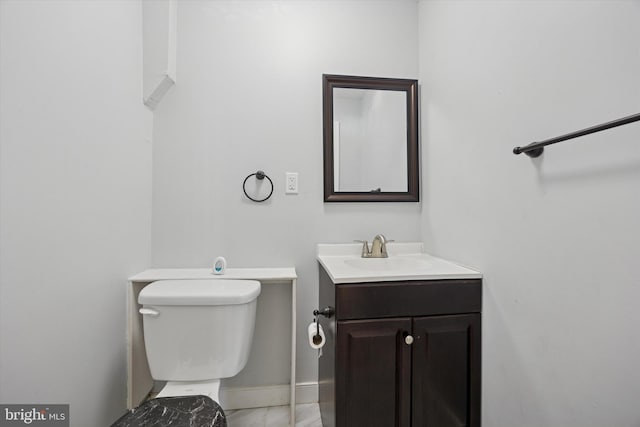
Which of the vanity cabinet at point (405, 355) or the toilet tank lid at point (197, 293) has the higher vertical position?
the toilet tank lid at point (197, 293)

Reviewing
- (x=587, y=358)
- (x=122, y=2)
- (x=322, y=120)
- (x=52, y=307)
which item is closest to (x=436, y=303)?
(x=587, y=358)

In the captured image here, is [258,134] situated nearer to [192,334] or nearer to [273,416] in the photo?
[192,334]

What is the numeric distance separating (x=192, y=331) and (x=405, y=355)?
86 centimetres

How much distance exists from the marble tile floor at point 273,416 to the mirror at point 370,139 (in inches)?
45.4

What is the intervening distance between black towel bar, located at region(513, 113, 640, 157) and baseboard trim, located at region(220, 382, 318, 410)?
1.50 m

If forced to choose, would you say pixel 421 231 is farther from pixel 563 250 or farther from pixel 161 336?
pixel 161 336

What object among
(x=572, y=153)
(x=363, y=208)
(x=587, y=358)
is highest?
(x=572, y=153)

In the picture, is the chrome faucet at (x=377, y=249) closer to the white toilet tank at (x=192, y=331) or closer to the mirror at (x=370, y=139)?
the mirror at (x=370, y=139)

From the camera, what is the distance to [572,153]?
733 millimetres

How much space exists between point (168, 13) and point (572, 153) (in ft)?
5.97

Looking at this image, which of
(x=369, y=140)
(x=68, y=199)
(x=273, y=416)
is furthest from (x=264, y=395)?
(x=369, y=140)

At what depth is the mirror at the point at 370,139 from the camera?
151 centimetres

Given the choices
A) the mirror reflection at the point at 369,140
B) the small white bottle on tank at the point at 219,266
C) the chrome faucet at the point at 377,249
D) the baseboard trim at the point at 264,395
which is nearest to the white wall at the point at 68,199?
the small white bottle on tank at the point at 219,266

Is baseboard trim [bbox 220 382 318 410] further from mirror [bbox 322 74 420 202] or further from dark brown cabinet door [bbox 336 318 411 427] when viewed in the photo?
mirror [bbox 322 74 420 202]
